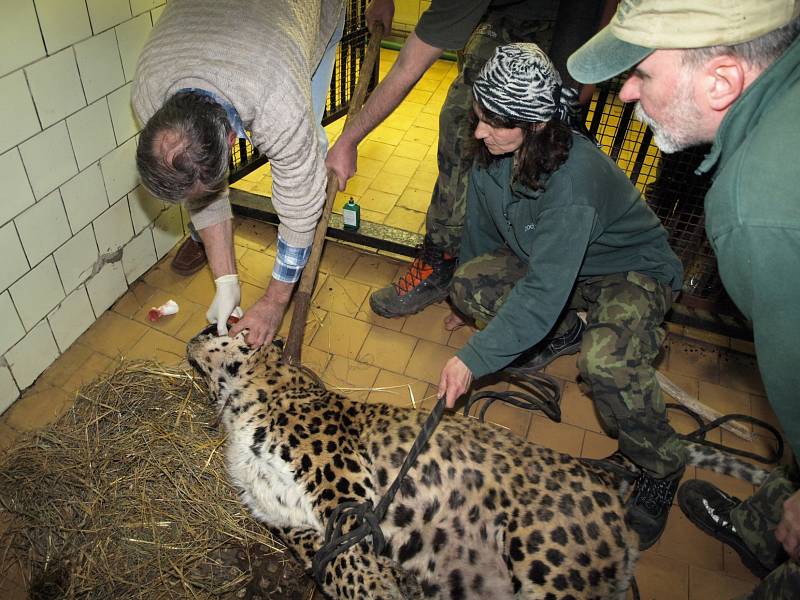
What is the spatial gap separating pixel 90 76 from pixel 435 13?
6.33 feet

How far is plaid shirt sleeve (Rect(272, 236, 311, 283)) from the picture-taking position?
3.24 metres

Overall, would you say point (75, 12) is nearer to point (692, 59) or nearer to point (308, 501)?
point (308, 501)

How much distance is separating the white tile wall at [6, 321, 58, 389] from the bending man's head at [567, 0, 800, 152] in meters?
3.27

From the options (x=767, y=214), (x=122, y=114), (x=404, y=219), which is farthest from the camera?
(x=404, y=219)

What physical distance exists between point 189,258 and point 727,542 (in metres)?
3.79

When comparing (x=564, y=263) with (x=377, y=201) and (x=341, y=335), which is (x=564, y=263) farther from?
(x=377, y=201)

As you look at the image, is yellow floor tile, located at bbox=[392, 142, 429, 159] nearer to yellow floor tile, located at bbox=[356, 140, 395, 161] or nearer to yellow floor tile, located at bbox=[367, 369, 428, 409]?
yellow floor tile, located at bbox=[356, 140, 395, 161]

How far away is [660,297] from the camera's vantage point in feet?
10.7

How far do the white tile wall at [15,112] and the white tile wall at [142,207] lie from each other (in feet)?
3.18

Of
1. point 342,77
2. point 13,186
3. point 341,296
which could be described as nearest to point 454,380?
point 341,296

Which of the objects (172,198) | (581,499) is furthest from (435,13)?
(581,499)

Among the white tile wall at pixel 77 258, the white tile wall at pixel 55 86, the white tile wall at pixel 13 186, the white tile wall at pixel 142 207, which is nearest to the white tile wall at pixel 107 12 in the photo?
the white tile wall at pixel 55 86

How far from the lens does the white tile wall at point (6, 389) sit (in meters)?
3.48

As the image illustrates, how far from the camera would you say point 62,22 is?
124 inches
